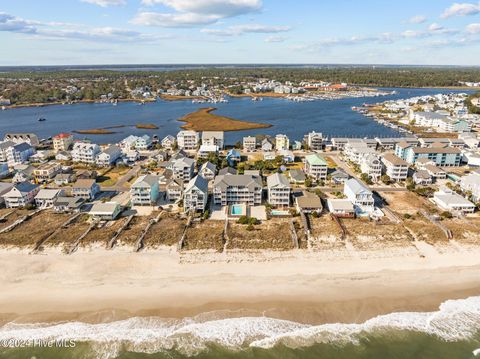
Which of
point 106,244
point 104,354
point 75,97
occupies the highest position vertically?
point 75,97

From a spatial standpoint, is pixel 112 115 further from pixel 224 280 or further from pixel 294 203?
pixel 224 280

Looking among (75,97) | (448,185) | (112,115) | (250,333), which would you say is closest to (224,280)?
(250,333)

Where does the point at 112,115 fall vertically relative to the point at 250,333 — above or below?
above

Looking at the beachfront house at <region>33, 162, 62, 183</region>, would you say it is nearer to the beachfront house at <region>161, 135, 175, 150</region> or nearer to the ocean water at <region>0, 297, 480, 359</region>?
the beachfront house at <region>161, 135, 175, 150</region>

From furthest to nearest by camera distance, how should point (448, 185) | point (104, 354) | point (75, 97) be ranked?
point (75, 97) < point (448, 185) < point (104, 354)

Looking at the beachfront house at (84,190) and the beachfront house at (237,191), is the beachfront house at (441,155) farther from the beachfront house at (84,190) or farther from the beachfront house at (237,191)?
the beachfront house at (84,190)

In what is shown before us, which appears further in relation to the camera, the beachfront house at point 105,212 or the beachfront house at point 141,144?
the beachfront house at point 141,144

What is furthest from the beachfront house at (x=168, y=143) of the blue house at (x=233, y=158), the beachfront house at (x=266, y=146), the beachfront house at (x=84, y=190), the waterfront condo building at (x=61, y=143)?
the beachfront house at (x=84, y=190)
